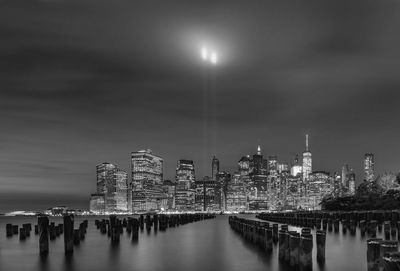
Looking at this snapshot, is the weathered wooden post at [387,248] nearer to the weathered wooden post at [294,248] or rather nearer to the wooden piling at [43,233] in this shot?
the weathered wooden post at [294,248]

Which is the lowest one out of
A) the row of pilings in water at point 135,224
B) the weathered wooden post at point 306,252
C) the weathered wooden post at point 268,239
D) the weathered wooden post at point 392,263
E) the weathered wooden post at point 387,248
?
the row of pilings in water at point 135,224

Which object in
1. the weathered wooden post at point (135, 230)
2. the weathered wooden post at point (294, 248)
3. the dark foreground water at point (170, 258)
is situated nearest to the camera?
the weathered wooden post at point (294, 248)

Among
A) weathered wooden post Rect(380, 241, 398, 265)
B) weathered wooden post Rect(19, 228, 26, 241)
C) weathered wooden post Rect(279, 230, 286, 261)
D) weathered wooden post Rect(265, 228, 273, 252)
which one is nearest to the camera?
weathered wooden post Rect(380, 241, 398, 265)

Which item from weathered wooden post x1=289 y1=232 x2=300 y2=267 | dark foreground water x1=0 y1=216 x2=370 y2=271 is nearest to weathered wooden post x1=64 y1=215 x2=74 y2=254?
dark foreground water x1=0 y1=216 x2=370 y2=271

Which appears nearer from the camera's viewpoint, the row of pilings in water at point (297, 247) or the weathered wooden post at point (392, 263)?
the weathered wooden post at point (392, 263)

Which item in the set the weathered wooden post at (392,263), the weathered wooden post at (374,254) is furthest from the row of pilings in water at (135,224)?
the weathered wooden post at (392,263)

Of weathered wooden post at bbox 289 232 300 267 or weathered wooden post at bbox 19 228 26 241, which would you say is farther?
weathered wooden post at bbox 19 228 26 241

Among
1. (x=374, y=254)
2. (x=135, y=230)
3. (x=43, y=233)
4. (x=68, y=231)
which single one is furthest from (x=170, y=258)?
(x=374, y=254)

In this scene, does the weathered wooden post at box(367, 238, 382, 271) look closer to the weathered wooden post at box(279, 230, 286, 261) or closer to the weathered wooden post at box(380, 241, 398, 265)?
the weathered wooden post at box(380, 241, 398, 265)

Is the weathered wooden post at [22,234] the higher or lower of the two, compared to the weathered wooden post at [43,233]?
lower

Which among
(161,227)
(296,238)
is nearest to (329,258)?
(296,238)
